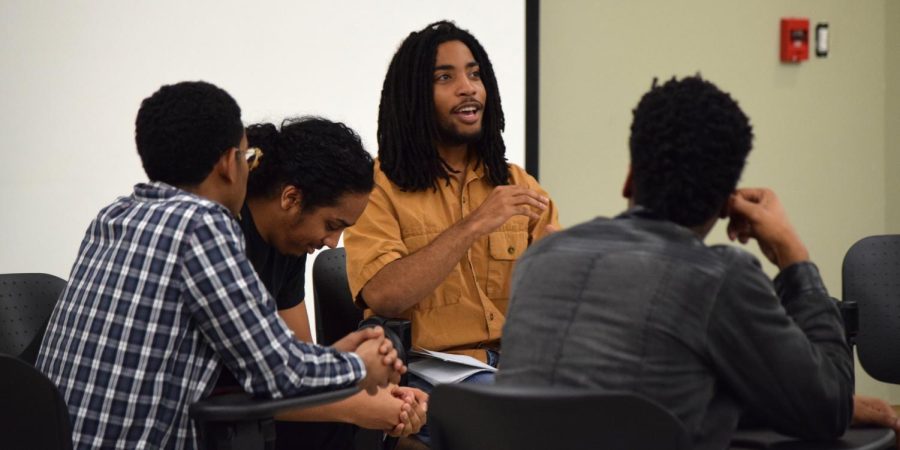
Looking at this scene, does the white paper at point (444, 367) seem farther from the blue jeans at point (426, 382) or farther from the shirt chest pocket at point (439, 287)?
the shirt chest pocket at point (439, 287)

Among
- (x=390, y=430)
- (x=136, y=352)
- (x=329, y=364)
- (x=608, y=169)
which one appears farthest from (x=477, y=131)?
(x=608, y=169)

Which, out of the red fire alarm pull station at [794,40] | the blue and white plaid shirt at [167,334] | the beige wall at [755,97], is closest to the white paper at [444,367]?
the blue and white plaid shirt at [167,334]

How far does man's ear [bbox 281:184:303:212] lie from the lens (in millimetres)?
2203

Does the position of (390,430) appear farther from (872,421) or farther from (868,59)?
(868,59)

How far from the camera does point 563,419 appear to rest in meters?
1.36

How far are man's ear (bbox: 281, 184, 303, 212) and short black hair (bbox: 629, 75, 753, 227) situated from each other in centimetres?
87

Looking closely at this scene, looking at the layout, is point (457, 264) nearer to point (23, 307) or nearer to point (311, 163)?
point (311, 163)

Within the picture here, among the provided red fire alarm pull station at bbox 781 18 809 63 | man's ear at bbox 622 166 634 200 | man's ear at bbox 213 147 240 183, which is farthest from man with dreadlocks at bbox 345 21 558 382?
red fire alarm pull station at bbox 781 18 809 63

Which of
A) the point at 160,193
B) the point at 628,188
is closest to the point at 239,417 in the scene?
the point at 160,193

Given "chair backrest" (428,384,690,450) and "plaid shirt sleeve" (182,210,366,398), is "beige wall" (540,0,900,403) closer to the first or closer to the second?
"plaid shirt sleeve" (182,210,366,398)

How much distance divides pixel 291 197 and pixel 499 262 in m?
0.61

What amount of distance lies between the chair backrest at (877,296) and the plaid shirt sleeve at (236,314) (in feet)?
5.85

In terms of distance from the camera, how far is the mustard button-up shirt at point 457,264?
252cm

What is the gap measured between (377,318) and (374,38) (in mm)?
1637
